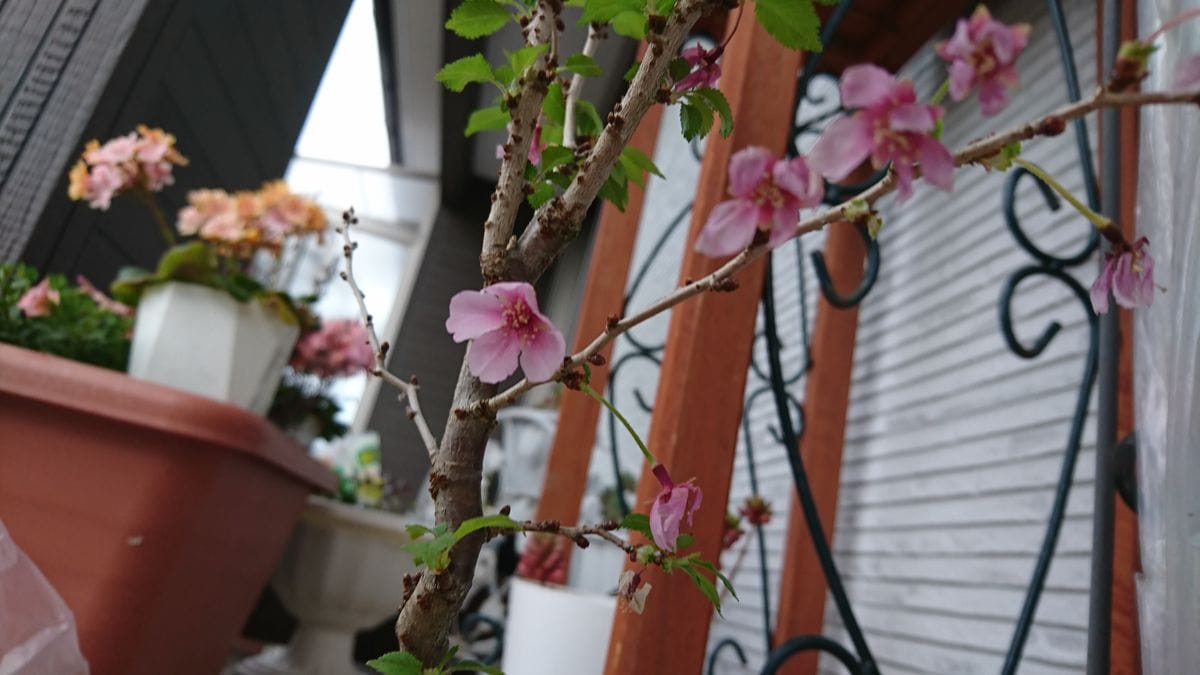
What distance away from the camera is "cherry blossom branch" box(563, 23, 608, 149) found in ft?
1.72

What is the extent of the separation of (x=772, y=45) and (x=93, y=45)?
945 mm

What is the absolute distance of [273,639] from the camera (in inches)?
87.3

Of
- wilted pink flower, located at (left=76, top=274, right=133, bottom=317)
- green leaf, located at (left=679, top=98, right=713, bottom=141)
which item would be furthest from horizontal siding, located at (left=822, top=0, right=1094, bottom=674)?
wilted pink flower, located at (left=76, top=274, right=133, bottom=317)

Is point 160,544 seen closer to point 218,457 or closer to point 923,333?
point 218,457

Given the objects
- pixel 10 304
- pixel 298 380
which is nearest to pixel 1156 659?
pixel 10 304

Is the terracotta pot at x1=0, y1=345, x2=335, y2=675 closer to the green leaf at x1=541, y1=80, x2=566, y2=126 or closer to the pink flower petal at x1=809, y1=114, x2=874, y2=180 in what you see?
the green leaf at x1=541, y1=80, x2=566, y2=126

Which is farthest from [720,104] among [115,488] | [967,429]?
[967,429]

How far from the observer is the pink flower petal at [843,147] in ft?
0.91

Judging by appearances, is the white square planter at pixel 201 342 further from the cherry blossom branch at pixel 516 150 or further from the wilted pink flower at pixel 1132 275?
the wilted pink flower at pixel 1132 275

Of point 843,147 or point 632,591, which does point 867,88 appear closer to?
point 843,147

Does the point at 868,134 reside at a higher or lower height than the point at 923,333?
lower

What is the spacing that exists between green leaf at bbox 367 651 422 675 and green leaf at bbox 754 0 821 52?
366 mm

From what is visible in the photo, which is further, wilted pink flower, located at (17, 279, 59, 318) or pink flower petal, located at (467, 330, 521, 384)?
wilted pink flower, located at (17, 279, 59, 318)

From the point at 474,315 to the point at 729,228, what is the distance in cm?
14
